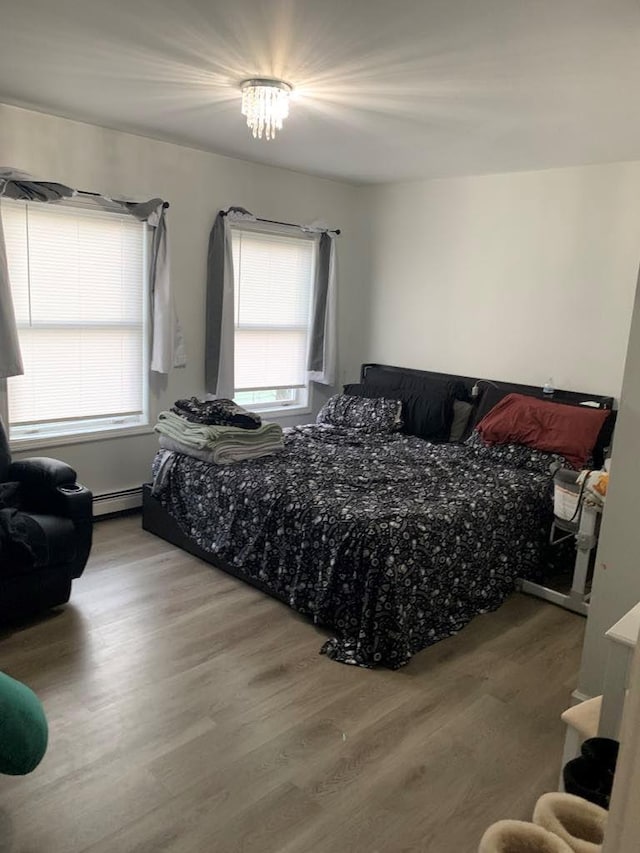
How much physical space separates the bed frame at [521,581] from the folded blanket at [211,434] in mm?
427

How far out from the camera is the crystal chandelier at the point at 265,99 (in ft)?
9.25

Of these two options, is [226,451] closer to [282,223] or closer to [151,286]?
[151,286]

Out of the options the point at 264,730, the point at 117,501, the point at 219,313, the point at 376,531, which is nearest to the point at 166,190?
the point at 219,313

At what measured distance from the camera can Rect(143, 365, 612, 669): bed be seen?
2738 mm

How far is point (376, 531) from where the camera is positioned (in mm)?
Answer: 2744

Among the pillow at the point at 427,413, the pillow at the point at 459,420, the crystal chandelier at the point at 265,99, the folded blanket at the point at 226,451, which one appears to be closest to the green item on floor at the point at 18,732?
the folded blanket at the point at 226,451

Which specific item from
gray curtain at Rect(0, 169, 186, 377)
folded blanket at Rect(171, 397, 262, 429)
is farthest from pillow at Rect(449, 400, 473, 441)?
gray curtain at Rect(0, 169, 186, 377)

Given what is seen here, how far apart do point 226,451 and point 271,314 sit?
1739 mm

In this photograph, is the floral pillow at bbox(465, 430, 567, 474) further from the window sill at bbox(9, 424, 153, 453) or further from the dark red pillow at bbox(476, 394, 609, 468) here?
the window sill at bbox(9, 424, 153, 453)

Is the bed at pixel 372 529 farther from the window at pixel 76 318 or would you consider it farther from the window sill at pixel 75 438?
the window at pixel 76 318

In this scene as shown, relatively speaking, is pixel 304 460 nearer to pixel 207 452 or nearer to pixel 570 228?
pixel 207 452

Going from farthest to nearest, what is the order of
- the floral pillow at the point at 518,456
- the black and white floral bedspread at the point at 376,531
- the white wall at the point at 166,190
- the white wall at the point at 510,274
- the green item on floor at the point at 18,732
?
the white wall at the point at 510,274
the floral pillow at the point at 518,456
the white wall at the point at 166,190
the black and white floral bedspread at the point at 376,531
the green item on floor at the point at 18,732

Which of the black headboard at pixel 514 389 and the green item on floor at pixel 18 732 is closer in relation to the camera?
the green item on floor at pixel 18 732

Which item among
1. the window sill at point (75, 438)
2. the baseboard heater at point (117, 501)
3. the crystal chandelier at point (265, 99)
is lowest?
the baseboard heater at point (117, 501)
